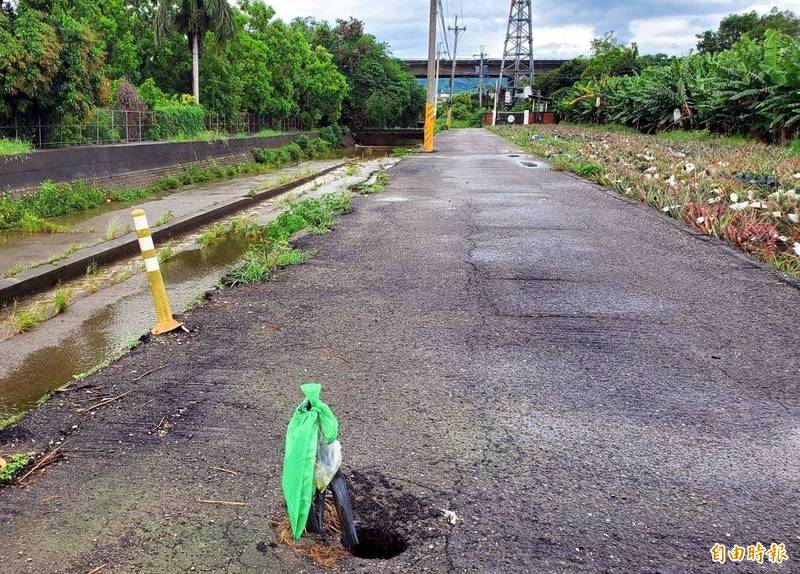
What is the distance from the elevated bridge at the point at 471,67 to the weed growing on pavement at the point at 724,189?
73.7 metres

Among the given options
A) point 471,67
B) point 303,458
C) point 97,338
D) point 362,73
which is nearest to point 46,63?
point 97,338

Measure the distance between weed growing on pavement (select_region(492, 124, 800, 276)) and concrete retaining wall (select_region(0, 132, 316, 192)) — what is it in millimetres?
12199

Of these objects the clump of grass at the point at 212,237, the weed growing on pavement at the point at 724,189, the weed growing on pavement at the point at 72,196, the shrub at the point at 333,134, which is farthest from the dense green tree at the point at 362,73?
the clump of grass at the point at 212,237

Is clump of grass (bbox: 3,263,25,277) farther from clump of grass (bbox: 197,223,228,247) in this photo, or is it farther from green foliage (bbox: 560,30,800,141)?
green foliage (bbox: 560,30,800,141)

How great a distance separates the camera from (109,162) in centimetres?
1692

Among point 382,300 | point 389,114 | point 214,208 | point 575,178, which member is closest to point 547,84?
point 389,114

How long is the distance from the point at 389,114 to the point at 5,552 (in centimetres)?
5981

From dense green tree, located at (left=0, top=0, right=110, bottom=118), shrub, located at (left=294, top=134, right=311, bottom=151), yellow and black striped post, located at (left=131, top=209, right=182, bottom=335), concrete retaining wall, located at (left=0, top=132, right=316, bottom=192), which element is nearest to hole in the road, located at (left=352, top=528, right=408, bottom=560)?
yellow and black striped post, located at (left=131, top=209, right=182, bottom=335)

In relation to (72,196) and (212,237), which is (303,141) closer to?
(72,196)

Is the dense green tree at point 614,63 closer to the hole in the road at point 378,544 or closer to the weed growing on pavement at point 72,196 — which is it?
the weed growing on pavement at point 72,196

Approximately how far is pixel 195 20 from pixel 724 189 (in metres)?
26.5

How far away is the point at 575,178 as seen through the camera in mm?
15656

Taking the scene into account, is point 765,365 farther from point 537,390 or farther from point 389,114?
point 389,114

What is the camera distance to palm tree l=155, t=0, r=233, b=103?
28.9 meters
